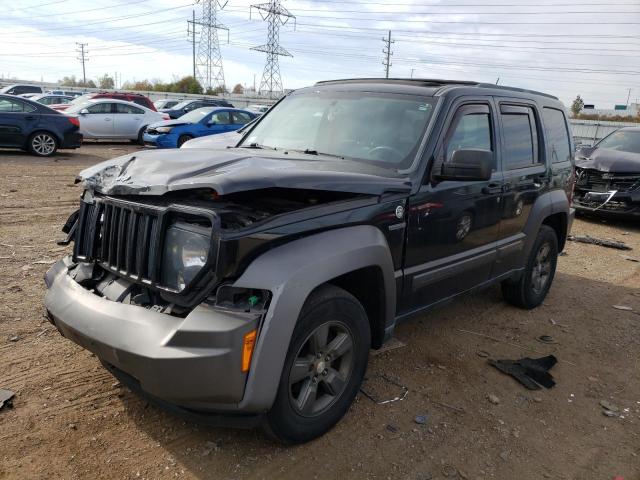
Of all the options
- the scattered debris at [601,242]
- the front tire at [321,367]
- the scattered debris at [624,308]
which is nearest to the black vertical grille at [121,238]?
the front tire at [321,367]

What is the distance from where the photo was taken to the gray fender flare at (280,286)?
2439mm

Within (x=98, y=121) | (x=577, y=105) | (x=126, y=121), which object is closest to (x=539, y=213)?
(x=126, y=121)

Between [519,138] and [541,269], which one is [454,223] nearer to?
[519,138]

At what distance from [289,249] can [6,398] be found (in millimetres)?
2000

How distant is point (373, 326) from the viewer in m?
3.32

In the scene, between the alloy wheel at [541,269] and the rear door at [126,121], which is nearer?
the alloy wheel at [541,269]

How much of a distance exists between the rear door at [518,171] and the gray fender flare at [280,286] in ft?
7.11

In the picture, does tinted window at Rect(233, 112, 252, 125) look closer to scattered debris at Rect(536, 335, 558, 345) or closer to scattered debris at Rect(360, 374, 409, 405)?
scattered debris at Rect(536, 335, 558, 345)

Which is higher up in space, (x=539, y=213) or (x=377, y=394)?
(x=539, y=213)

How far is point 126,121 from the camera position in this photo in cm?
1819

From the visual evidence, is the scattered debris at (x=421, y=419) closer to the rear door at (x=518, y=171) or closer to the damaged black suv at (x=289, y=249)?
the damaged black suv at (x=289, y=249)

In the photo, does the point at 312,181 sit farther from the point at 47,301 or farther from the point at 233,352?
the point at 47,301

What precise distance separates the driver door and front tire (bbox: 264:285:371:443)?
597 mm

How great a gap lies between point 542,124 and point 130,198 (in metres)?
3.89
